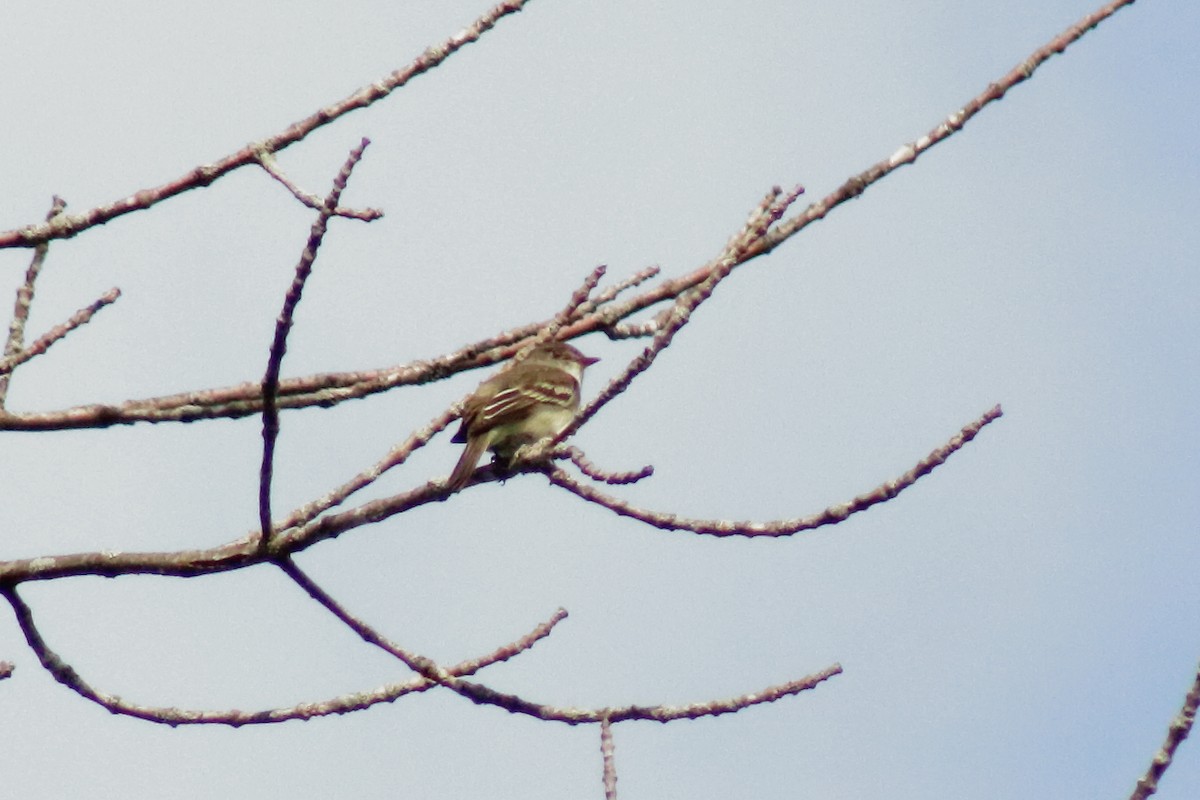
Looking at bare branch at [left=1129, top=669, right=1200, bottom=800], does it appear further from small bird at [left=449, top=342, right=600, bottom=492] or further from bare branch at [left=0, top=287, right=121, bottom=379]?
small bird at [left=449, top=342, right=600, bottom=492]

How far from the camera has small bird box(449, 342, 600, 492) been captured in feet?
27.0

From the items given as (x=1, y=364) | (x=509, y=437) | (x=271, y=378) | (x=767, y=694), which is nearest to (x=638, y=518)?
(x=767, y=694)

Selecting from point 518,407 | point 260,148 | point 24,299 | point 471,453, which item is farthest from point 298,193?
point 518,407

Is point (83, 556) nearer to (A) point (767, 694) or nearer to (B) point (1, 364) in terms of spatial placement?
(B) point (1, 364)

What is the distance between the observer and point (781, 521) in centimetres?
472

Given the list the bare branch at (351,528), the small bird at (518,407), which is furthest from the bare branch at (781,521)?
the small bird at (518,407)

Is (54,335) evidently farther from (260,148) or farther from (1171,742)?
(1171,742)

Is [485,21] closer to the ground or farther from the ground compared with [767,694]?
farther from the ground

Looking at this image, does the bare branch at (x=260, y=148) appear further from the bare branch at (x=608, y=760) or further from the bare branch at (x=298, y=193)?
the bare branch at (x=608, y=760)

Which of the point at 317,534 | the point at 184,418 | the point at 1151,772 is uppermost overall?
Answer: the point at 184,418

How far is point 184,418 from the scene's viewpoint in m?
4.85

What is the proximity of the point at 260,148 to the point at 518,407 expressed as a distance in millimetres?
3920

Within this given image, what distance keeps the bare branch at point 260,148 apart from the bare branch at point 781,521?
43.8 inches

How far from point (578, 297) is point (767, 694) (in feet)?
3.88
